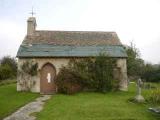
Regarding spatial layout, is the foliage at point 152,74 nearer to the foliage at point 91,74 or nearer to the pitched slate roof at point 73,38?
the pitched slate roof at point 73,38

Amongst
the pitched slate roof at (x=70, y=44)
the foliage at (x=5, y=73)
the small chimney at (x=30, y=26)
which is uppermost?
the small chimney at (x=30, y=26)

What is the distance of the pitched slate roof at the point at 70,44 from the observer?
33.6 metres

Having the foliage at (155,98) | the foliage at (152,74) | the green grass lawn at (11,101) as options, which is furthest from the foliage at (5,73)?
the foliage at (155,98)

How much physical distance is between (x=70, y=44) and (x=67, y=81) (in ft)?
17.1

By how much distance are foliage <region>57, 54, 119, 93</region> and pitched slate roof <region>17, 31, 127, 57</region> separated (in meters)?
1.13

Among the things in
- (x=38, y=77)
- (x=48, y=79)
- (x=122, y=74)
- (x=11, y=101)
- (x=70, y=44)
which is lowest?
(x=11, y=101)

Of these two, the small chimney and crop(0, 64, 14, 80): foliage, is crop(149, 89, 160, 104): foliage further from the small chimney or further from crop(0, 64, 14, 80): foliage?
crop(0, 64, 14, 80): foliage

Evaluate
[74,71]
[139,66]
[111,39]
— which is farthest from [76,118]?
[139,66]

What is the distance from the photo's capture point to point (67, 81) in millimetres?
31688

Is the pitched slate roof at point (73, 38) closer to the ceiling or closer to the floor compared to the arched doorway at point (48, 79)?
closer to the ceiling

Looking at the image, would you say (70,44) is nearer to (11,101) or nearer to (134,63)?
(11,101)

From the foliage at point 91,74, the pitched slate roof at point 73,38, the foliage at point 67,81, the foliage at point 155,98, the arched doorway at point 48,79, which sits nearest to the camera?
the foliage at point 155,98

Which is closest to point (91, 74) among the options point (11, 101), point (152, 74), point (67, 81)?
point (67, 81)

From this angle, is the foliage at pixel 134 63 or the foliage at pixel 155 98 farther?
the foliage at pixel 134 63
